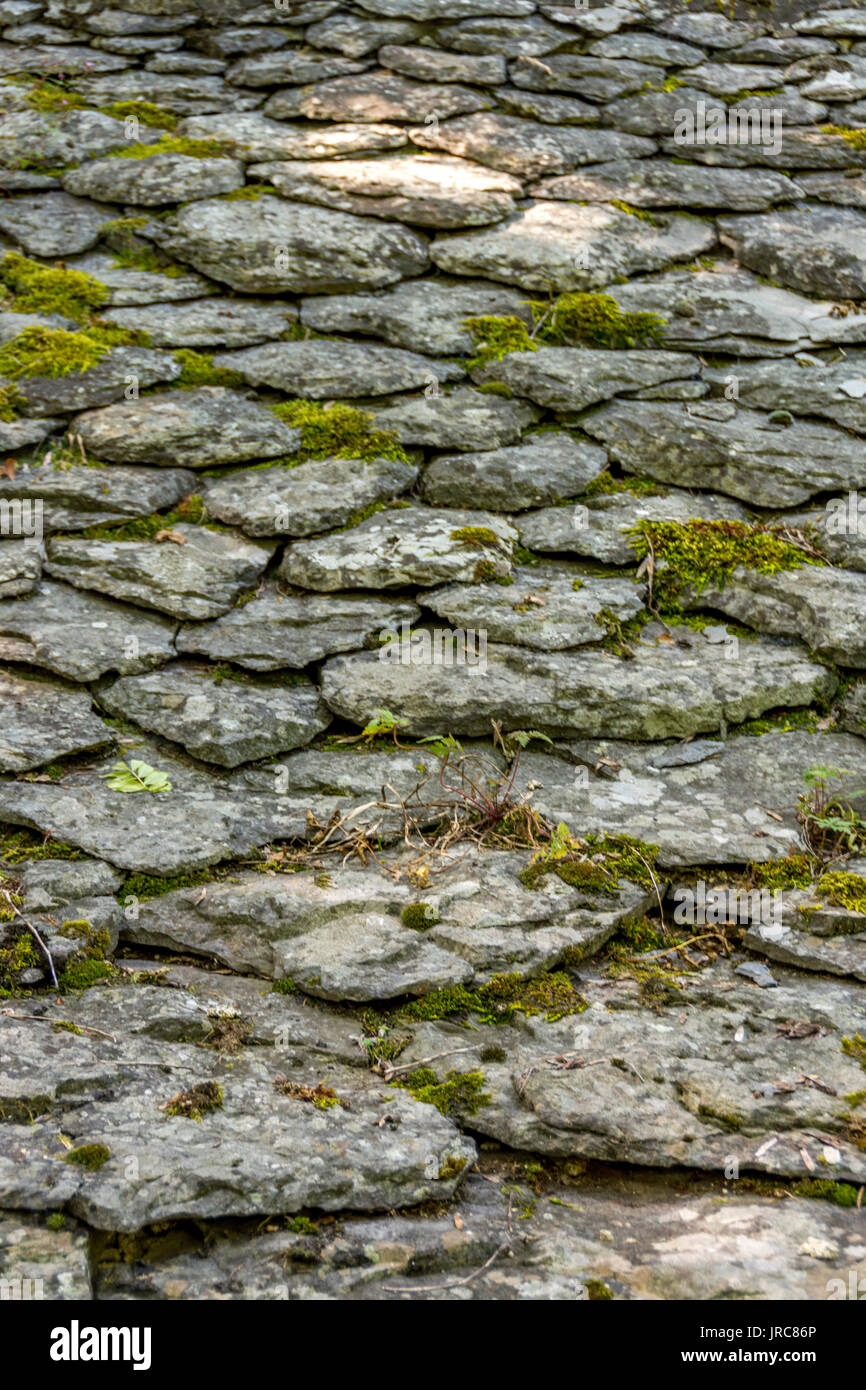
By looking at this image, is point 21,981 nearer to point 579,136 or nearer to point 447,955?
point 447,955

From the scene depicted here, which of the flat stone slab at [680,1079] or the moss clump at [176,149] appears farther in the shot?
the moss clump at [176,149]

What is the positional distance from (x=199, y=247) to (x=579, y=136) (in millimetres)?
2848

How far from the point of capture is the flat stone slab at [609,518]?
4934mm

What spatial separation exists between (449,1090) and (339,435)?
11.2 feet

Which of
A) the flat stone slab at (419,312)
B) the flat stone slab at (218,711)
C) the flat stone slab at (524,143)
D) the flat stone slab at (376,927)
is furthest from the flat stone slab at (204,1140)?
the flat stone slab at (524,143)

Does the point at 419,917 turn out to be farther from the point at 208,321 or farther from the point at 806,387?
the point at 806,387

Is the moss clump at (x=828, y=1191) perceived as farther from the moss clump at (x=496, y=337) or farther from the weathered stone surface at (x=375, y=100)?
the weathered stone surface at (x=375, y=100)

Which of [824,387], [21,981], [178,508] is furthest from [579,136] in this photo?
[21,981]

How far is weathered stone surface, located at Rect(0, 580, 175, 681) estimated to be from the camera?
13.8 ft

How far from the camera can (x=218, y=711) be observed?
4.17m

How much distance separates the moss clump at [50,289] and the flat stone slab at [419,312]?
1215 mm

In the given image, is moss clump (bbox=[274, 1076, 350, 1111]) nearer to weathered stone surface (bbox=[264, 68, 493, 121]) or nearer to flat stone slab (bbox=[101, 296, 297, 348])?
flat stone slab (bbox=[101, 296, 297, 348])

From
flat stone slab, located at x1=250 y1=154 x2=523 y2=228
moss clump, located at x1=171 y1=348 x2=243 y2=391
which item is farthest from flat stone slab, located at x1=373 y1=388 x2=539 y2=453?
flat stone slab, located at x1=250 y1=154 x2=523 y2=228

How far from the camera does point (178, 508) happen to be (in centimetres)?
496
